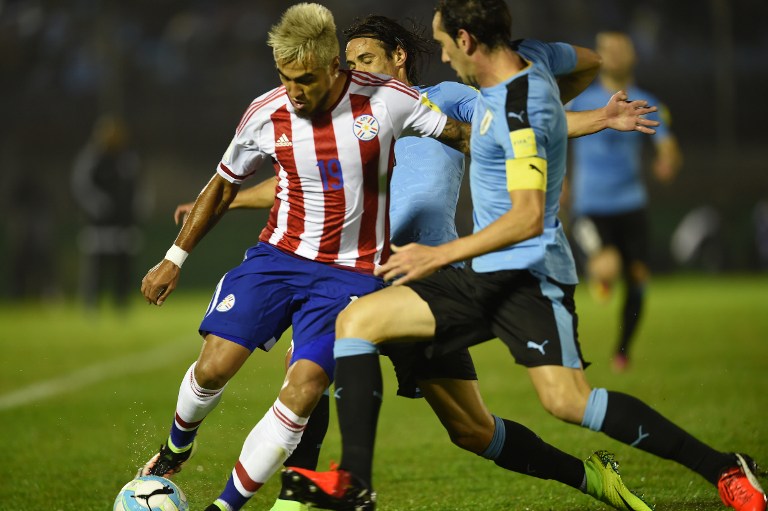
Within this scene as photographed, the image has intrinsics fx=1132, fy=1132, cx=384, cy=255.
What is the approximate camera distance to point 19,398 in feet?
28.7

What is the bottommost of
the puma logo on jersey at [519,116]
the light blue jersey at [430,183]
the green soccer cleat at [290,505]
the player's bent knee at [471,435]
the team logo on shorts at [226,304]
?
the green soccer cleat at [290,505]

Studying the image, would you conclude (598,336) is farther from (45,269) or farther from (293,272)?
(45,269)

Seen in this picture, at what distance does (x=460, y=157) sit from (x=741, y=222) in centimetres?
1412

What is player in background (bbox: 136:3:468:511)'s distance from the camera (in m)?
4.30

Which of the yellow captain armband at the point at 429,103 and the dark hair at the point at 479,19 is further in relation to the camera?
the yellow captain armband at the point at 429,103

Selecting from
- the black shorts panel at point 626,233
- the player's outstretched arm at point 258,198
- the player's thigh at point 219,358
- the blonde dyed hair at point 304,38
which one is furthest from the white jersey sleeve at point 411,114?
the black shorts panel at point 626,233

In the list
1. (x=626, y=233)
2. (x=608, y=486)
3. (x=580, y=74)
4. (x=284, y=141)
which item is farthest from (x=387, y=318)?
→ (x=626, y=233)

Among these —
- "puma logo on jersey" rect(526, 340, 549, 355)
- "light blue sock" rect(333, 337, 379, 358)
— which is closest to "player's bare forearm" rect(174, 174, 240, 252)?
"light blue sock" rect(333, 337, 379, 358)

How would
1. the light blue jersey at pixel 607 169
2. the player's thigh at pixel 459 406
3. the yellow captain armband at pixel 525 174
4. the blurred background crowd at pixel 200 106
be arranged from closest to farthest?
→ the yellow captain armband at pixel 525 174 < the player's thigh at pixel 459 406 < the light blue jersey at pixel 607 169 < the blurred background crowd at pixel 200 106

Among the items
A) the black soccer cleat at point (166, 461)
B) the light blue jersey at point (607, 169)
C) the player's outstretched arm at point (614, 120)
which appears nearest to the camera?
the player's outstretched arm at point (614, 120)

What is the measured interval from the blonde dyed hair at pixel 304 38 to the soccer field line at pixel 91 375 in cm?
502

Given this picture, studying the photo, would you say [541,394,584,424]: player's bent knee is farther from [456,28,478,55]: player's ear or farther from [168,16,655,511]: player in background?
[456,28,478,55]: player's ear

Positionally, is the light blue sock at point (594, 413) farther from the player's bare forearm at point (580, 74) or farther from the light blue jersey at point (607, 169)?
the light blue jersey at point (607, 169)

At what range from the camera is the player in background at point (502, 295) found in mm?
3818
